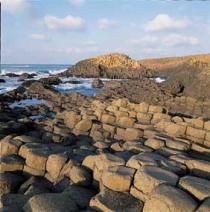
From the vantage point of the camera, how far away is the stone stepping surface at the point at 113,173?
6116mm

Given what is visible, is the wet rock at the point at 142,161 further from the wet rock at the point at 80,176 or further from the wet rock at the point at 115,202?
the wet rock at the point at 80,176

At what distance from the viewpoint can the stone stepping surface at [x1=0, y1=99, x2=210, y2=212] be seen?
6.12 m

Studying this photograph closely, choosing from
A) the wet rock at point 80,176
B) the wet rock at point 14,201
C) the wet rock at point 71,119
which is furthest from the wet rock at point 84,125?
the wet rock at point 14,201

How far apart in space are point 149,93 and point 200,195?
21649 millimetres

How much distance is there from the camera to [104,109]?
1611 cm

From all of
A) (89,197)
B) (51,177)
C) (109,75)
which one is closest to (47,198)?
(89,197)

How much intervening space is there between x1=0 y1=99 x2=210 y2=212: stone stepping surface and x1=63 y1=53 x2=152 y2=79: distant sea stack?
48909 millimetres

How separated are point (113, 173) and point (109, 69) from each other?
60135 mm

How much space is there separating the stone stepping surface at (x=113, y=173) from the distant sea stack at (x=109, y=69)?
1926 inches

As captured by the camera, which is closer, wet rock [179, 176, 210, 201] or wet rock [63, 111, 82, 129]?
wet rock [179, 176, 210, 201]

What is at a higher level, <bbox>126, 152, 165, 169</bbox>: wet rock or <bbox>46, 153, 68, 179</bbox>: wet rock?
<bbox>126, 152, 165, 169</bbox>: wet rock

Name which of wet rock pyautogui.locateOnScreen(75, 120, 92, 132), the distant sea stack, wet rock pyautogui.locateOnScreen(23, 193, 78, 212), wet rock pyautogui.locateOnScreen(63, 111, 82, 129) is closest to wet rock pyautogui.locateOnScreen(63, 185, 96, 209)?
wet rock pyautogui.locateOnScreen(23, 193, 78, 212)

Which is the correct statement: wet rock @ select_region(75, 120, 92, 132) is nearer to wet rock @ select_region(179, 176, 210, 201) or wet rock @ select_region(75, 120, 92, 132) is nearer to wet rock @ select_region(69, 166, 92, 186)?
wet rock @ select_region(69, 166, 92, 186)

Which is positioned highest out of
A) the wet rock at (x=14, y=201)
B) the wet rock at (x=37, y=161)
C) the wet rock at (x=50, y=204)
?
the wet rock at (x=50, y=204)
